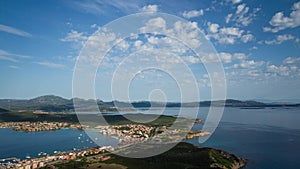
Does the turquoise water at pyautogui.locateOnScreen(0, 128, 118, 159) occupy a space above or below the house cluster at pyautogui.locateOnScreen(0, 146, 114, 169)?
above

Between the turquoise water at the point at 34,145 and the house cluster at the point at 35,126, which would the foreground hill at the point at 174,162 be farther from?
the house cluster at the point at 35,126

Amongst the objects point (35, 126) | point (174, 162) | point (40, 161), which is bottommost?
point (174, 162)

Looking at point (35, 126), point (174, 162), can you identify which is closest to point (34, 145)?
point (35, 126)

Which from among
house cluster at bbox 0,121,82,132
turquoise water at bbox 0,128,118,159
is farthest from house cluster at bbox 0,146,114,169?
house cluster at bbox 0,121,82,132

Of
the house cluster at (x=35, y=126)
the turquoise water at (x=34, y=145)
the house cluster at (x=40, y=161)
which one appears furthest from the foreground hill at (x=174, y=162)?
the house cluster at (x=35, y=126)

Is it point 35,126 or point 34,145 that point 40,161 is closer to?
point 34,145

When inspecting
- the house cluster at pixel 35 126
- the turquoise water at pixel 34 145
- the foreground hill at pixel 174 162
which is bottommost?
the foreground hill at pixel 174 162

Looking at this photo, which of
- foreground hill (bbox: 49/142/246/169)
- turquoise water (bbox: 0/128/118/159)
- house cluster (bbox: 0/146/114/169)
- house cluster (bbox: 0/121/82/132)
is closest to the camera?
foreground hill (bbox: 49/142/246/169)

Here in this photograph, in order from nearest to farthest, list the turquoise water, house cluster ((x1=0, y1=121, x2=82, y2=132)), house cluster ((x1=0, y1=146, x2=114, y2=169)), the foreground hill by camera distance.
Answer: the foreground hill, house cluster ((x1=0, y1=146, x2=114, y2=169)), the turquoise water, house cluster ((x1=0, y1=121, x2=82, y2=132))

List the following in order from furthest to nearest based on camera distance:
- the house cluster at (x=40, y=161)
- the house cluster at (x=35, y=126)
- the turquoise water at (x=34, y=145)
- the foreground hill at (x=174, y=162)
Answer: the house cluster at (x=35, y=126) → the turquoise water at (x=34, y=145) → the house cluster at (x=40, y=161) → the foreground hill at (x=174, y=162)

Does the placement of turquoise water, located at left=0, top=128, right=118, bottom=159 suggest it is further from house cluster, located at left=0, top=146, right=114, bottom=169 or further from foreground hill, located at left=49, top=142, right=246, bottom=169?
foreground hill, located at left=49, top=142, right=246, bottom=169

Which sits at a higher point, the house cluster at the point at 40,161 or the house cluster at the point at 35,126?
the house cluster at the point at 35,126
